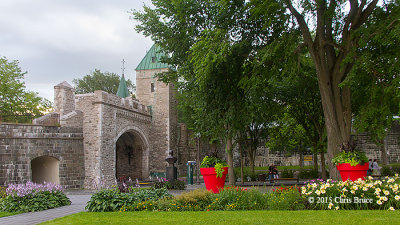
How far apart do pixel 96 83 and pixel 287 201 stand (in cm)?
4077

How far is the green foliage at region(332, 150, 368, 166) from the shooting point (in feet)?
29.3

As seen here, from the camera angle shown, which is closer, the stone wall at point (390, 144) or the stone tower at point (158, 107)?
the stone tower at point (158, 107)

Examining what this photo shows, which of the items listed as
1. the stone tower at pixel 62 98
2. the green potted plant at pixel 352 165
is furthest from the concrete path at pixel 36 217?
the stone tower at pixel 62 98

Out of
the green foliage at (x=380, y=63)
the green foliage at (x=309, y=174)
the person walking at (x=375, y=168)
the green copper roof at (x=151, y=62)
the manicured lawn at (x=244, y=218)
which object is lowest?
the green foliage at (x=309, y=174)

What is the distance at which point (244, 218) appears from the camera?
648 centimetres

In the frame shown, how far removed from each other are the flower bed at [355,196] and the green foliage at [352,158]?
121 cm

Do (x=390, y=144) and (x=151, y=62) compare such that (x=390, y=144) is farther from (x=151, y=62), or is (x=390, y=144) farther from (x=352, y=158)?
(x=352, y=158)

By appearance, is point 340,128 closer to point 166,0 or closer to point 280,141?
point 166,0

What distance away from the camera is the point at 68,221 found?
696 cm

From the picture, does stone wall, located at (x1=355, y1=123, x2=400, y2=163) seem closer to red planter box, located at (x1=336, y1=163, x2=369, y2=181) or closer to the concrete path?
red planter box, located at (x1=336, y1=163, x2=369, y2=181)

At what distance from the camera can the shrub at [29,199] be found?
9.29m

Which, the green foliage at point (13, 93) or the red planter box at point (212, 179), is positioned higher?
the green foliage at point (13, 93)

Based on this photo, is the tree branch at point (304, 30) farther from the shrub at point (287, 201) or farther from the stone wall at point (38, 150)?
the stone wall at point (38, 150)

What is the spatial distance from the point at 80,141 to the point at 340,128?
51.5 ft
